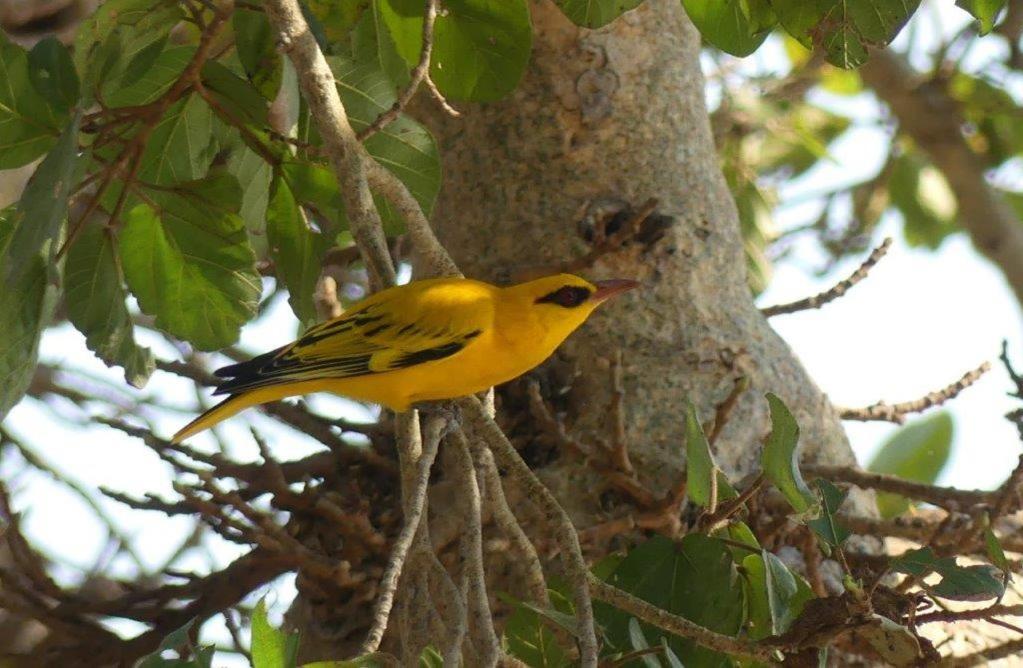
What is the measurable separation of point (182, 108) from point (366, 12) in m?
0.47

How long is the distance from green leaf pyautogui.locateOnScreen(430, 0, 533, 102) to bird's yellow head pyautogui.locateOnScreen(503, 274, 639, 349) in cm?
63

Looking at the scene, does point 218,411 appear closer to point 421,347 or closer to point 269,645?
point 421,347

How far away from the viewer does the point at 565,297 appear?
10.4ft

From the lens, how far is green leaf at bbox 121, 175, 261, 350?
8.68ft

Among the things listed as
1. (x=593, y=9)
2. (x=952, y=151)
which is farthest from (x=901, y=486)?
(x=952, y=151)

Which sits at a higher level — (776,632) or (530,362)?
(530,362)

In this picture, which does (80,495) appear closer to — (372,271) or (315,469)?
(315,469)

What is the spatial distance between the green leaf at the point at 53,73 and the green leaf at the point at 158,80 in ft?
0.94

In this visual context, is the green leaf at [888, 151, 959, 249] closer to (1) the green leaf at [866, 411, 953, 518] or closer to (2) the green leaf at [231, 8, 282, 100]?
(1) the green leaf at [866, 411, 953, 518]

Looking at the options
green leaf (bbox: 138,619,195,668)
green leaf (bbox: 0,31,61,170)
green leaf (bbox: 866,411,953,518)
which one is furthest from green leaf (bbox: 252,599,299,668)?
green leaf (bbox: 866,411,953,518)

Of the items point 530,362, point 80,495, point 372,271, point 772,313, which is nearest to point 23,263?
point 372,271

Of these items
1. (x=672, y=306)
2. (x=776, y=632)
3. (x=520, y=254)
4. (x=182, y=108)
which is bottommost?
(x=776, y=632)

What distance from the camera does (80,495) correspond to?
15.1 feet

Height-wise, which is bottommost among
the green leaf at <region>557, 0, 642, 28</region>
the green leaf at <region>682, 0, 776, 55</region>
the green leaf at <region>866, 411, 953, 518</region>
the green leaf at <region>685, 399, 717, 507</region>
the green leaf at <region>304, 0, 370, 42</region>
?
the green leaf at <region>866, 411, 953, 518</region>
